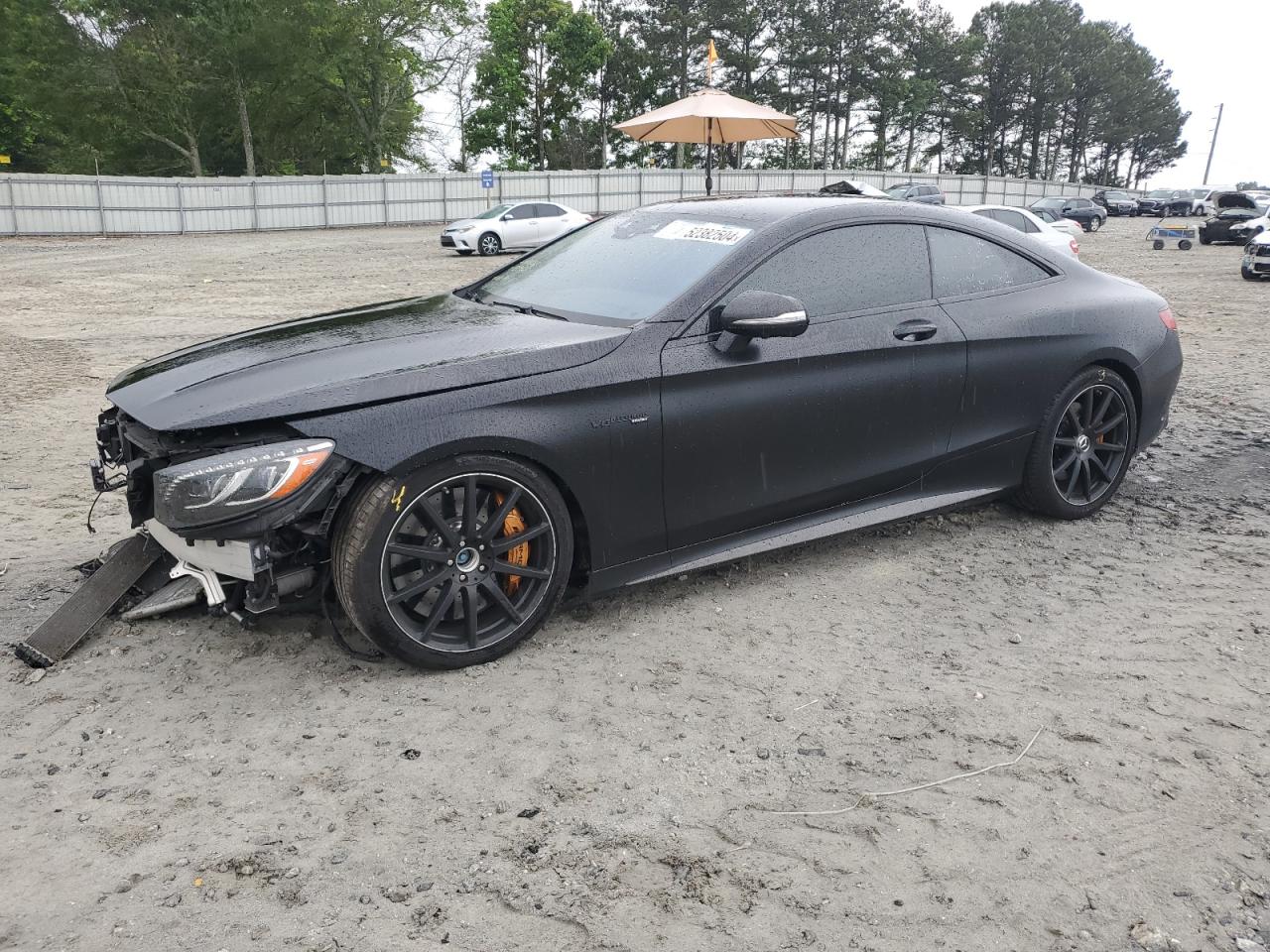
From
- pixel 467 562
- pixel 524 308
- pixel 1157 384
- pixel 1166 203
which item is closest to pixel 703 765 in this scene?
pixel 467 562

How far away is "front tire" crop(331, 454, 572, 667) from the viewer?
3.27 meters

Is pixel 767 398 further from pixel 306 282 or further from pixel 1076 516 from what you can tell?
pixel 306 282

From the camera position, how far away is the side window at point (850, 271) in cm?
410

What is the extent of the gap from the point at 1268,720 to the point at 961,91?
286 feet

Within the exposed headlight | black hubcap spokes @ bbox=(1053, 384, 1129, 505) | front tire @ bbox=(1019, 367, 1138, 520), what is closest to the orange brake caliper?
the exposed headlight

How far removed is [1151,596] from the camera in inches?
168

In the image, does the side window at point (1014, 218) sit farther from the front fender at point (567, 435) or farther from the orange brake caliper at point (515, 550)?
the orange brake caliper at point (515, 550)

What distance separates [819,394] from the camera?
4090 mm

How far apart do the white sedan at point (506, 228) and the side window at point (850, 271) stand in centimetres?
2020

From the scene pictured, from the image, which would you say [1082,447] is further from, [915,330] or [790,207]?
[790,207]

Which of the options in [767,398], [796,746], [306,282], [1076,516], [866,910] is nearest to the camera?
[866,910]

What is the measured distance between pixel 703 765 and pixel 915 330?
86.7 inches

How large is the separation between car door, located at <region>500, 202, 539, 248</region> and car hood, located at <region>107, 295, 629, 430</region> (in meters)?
22.0

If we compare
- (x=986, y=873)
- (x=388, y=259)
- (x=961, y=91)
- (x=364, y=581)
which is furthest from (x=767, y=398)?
(x=961, y=91)
